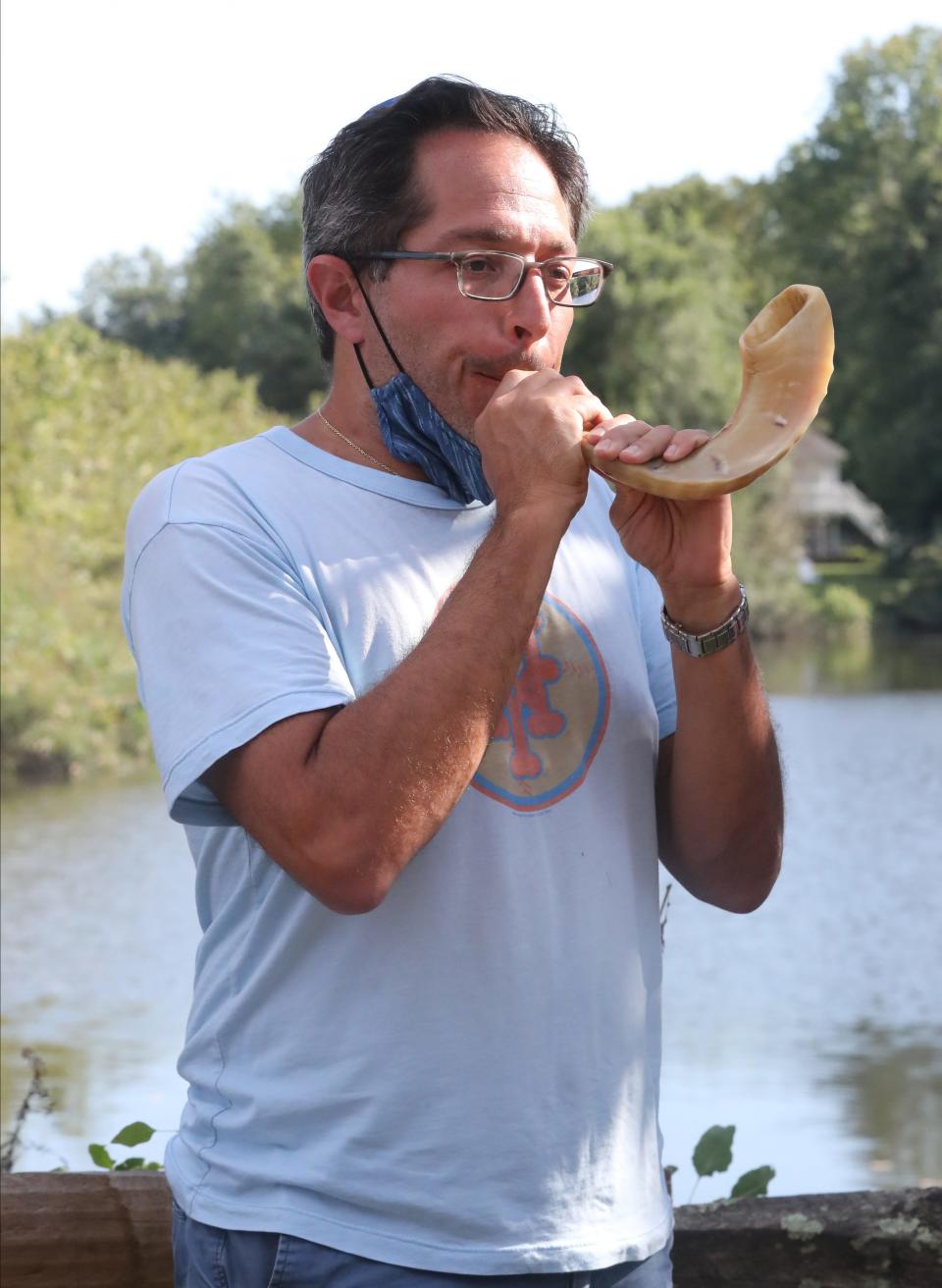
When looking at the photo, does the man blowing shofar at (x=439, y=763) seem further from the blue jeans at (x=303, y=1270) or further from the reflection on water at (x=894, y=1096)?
the reflection on water at (x=894, y=1096)

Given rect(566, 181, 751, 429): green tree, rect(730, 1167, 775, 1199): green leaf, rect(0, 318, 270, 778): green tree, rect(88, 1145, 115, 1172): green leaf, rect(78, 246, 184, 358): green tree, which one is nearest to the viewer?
rect(730, 1167, 775, 1199): green leaf

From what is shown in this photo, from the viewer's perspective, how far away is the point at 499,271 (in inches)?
78.0

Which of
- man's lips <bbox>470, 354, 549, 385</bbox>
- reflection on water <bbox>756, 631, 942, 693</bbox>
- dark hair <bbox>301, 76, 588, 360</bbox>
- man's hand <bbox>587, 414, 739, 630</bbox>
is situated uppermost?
dark hair <bbox>301, 76, 588, 360</bbox>

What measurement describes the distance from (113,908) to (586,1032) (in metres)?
10.6

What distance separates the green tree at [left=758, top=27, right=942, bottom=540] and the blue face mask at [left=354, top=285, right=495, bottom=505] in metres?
37.8

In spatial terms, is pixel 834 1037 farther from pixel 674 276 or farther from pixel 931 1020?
pixel 674 276

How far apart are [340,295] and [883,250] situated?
4427 centimetres

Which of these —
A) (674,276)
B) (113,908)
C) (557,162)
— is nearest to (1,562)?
(113,908)

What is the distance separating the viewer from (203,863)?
1.89m

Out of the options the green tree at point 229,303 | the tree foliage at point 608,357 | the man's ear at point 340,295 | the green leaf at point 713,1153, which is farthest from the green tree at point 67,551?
the green tree at point 229,303

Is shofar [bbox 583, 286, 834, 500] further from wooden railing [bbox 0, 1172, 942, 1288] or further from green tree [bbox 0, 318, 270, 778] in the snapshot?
green tree [bbox 0, 318, 270, 778]

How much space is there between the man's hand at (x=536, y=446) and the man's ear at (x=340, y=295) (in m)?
0.31

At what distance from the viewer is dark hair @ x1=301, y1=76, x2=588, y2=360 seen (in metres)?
2.04

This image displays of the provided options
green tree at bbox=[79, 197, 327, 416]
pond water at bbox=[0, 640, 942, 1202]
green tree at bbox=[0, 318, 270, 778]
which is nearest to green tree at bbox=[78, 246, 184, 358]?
green tree at bbox=[79, 197, 327, 416]
